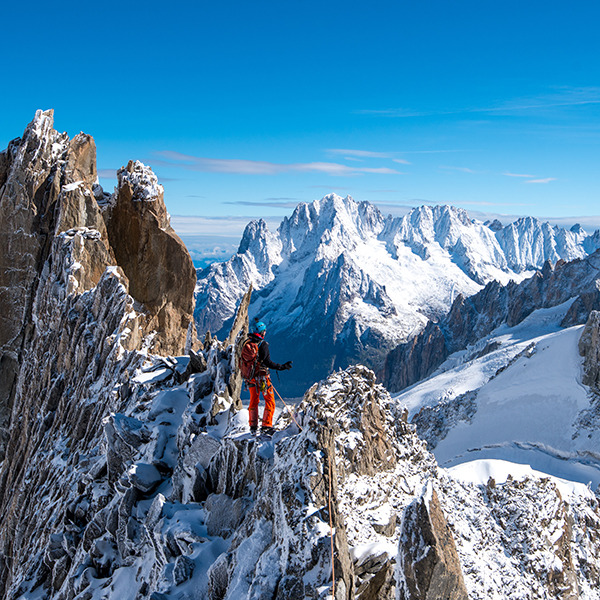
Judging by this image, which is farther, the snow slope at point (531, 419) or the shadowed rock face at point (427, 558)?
the snow slope at point (531, 419)

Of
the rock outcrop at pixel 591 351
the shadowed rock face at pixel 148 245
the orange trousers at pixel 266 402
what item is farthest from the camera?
the rock outcrop at pixel 591 351

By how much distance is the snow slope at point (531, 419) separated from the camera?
5568cm

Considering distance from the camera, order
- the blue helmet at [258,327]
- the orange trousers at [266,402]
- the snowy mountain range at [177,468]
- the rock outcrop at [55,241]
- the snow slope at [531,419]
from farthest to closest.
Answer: the snow slope at [531,419] < the rock outcrop at [55,241] < the blue helmet at [258,327] < the orange trousers at [266,402] < the snowy mountain range at [177,468]

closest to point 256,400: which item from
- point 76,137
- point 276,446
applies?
point 276,446

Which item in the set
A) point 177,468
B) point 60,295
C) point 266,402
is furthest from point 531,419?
point 177,468

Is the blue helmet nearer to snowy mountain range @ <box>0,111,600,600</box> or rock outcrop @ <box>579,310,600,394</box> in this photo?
snowy mountain range @ <box>0,111,600,600</box>


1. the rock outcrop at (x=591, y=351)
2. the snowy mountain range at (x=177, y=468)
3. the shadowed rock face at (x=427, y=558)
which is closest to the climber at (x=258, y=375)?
the snowy mountain range at (x=177, y=468)

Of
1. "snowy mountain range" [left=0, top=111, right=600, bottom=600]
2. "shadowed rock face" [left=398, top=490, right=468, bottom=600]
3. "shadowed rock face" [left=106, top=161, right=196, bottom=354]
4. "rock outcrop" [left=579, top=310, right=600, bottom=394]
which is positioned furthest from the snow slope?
"shadowed rock face" [left=398, top=490, right=468, bottom=600]

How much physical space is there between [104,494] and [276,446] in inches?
406

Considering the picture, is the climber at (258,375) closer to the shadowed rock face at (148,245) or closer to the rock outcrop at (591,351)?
the shadowed rock face at (148,245)

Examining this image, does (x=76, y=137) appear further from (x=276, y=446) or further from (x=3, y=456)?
(x=276, y=446)

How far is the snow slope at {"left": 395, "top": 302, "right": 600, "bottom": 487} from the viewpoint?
5568 cm

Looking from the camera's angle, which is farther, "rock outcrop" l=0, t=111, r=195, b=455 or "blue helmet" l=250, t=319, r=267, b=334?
"rock outcrop" l=0, t=111, r=195, b=455

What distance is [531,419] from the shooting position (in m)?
70.2
